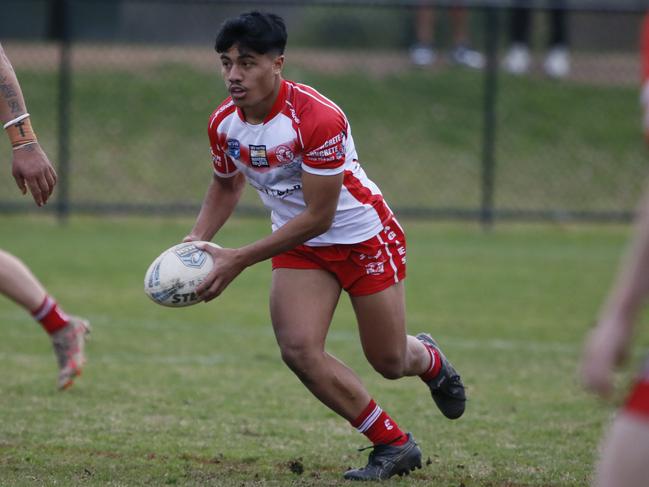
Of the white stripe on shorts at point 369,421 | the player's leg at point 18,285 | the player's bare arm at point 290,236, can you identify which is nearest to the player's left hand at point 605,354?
the player's bare arm at point 290,236

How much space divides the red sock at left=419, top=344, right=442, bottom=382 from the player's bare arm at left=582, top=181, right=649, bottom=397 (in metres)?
2.86

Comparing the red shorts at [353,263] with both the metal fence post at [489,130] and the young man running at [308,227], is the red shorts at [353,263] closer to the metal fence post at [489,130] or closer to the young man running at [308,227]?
the young man running at [308,227]

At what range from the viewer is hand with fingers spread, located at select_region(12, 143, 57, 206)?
4.81 metres

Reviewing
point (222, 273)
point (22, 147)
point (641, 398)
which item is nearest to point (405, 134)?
point (22, 147)

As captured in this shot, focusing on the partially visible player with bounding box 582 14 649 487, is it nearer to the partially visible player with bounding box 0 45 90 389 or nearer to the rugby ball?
the rugby ball

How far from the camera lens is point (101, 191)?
603 inches

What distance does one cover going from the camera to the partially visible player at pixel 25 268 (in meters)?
4.82

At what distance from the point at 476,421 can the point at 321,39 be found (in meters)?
13.1

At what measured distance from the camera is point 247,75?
447cm

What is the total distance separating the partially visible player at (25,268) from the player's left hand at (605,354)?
2.99m

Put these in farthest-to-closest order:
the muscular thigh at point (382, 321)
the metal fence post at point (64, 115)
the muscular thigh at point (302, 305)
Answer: the metal fence post at point (64, 115) → the muscular thigh at point (382, 321) → the muscular thigh at point (302, 305)

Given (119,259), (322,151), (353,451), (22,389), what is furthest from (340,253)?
(119,259)

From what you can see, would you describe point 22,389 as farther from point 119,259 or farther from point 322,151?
point 119,259

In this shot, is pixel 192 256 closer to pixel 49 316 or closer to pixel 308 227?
pixel 308 227
